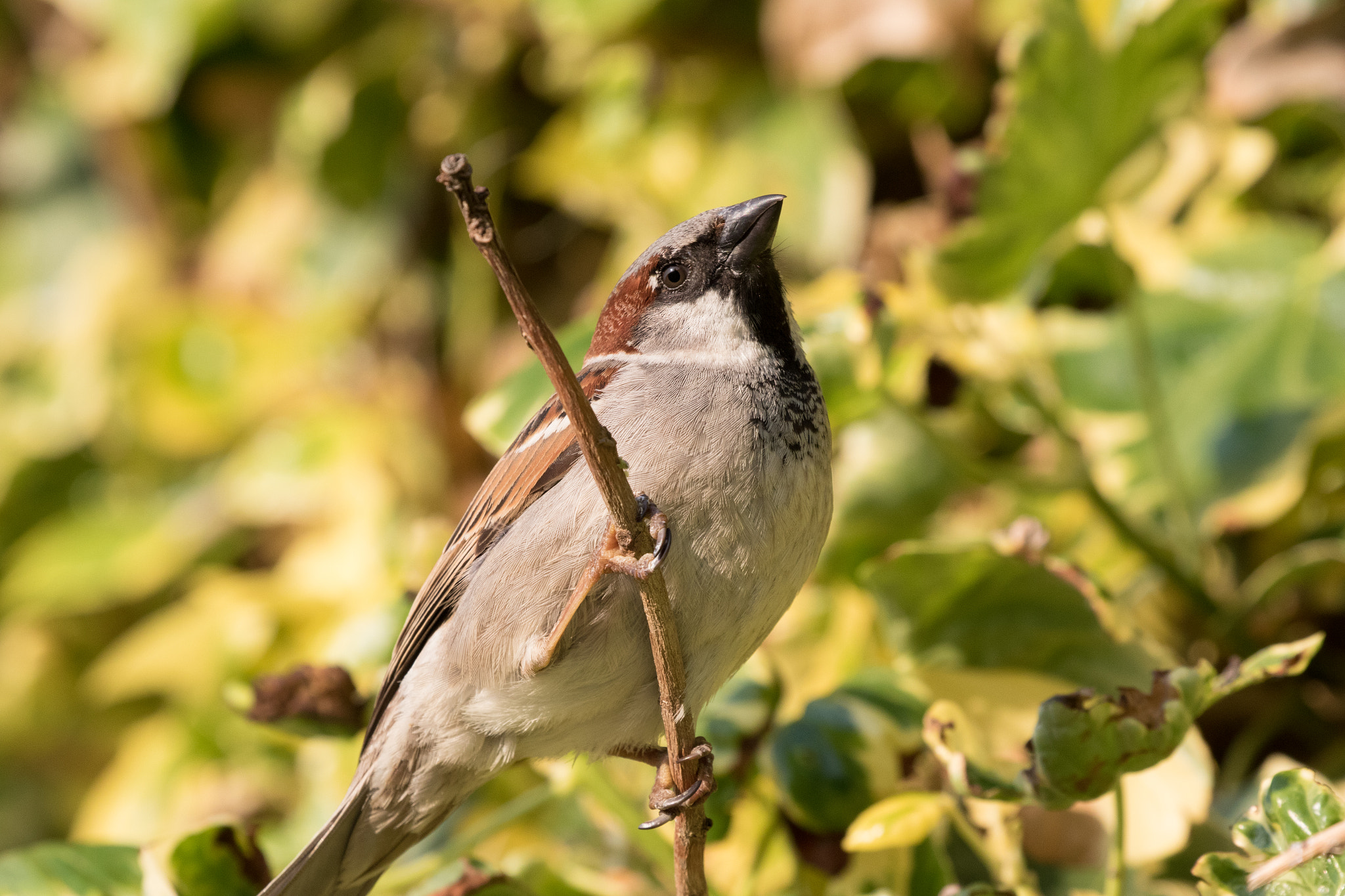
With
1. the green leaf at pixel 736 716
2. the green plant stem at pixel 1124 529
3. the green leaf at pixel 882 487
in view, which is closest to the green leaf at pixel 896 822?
the green leaf at pixel 736 716

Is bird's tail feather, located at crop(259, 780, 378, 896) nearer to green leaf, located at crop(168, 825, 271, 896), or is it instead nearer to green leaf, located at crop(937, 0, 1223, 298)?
green leaf, located at crop(168, 825, 271, 896)

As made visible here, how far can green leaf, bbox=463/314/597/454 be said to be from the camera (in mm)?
1672

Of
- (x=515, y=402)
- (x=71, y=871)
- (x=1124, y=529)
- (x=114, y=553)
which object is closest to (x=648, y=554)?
(x=515, y=402)

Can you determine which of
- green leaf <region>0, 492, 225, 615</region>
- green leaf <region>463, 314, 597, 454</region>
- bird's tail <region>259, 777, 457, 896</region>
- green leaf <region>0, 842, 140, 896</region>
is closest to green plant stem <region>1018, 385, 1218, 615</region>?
green leaf <region>463, 314, 597, 454</region>

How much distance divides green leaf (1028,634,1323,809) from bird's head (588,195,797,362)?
1.82 feet

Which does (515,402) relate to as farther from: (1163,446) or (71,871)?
(1163,446)

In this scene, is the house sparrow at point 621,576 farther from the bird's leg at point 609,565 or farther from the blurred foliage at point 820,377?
the blurred foliage at point 820,377

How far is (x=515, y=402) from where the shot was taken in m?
1.69

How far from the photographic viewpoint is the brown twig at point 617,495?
83 centimetres

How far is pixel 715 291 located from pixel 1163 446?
0.68 m

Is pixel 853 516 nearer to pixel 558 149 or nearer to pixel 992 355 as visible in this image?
pixel 992 355

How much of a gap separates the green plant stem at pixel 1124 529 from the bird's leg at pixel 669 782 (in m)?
0.69

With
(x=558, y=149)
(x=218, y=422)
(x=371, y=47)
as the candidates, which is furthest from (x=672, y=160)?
(x=218, y=422)

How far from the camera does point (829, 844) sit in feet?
4.97
